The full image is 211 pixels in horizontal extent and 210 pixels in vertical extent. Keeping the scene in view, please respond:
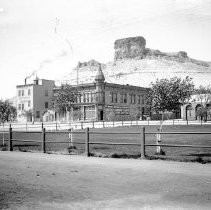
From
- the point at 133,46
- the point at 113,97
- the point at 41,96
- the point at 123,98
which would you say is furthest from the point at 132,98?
the point at 133,46

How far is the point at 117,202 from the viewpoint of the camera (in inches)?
238

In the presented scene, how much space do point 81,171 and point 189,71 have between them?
17528cm

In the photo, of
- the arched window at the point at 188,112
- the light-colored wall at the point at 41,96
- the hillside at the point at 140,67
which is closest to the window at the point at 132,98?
the arched window at the point at 188,112

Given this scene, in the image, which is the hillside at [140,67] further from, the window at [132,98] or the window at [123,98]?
the window at [123,98]

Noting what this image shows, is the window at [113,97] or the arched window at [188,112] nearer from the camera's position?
the arched window at [188,112]

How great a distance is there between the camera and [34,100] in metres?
77.3

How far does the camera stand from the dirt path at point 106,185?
19.7 feet

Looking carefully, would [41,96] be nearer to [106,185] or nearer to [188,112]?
[188,112]

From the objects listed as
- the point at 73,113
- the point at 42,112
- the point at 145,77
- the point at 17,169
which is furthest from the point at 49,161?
the point at 145,77

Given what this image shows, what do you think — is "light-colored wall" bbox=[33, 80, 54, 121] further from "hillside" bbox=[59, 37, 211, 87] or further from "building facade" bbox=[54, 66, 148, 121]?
"hillside" bbox=[59, 37, 211, 87]

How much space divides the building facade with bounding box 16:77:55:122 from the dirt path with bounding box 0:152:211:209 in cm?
6680

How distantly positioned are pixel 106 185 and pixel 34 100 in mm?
71713

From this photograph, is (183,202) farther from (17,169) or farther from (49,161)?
(49,161)

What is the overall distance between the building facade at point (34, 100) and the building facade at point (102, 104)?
676 cm
